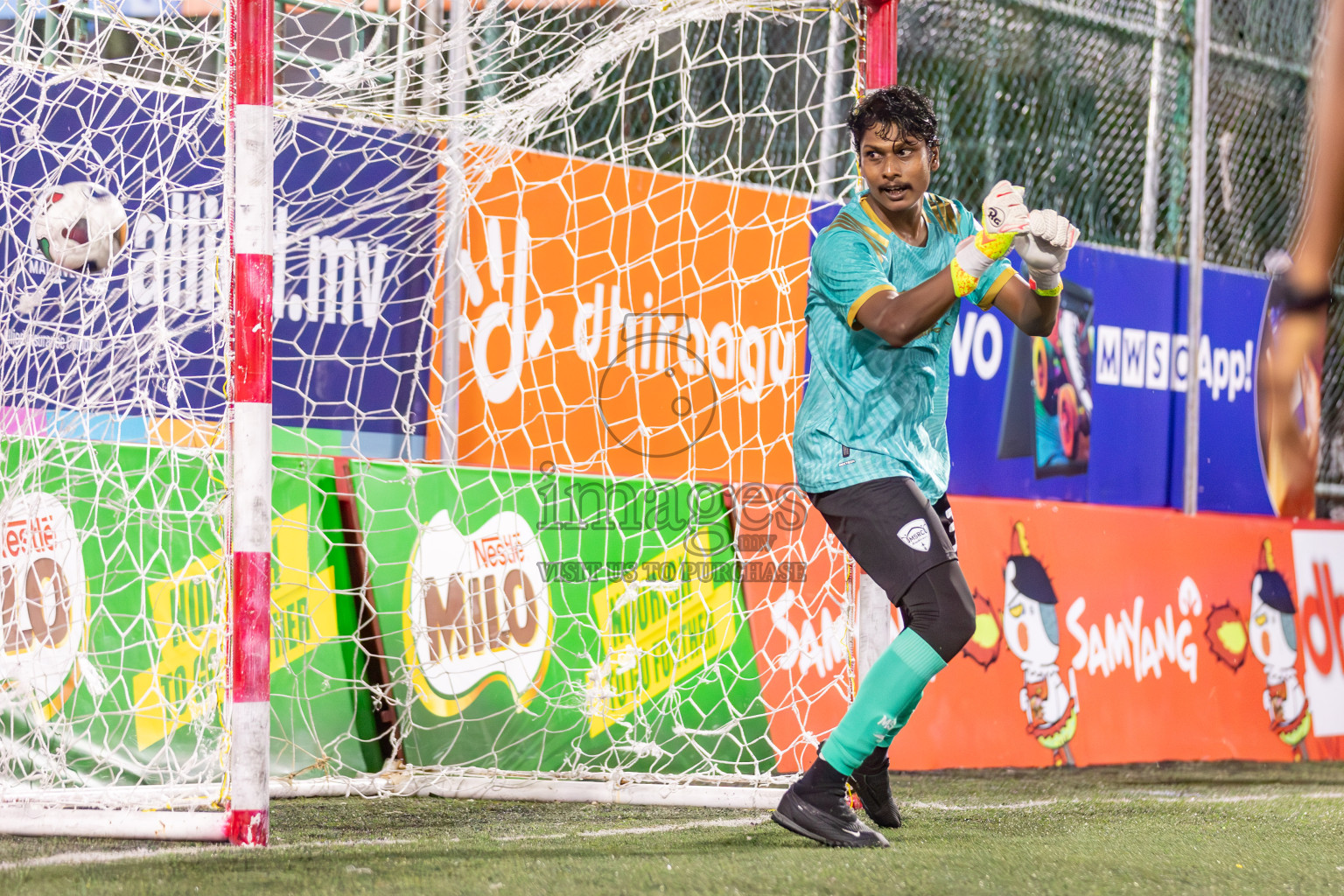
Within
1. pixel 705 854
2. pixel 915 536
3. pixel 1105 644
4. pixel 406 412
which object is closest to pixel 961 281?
pixel 915 536

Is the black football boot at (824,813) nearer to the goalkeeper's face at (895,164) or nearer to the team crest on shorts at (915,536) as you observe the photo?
the team crest on shorts at (915,536)

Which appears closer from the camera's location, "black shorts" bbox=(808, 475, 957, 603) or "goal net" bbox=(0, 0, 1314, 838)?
"black shorts" bbox=(808, 475, 957, 603)

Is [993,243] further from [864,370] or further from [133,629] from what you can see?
[133,629]

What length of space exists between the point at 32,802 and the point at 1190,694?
14.7ft

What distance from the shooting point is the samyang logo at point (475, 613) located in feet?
15.4

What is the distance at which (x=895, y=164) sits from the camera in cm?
339

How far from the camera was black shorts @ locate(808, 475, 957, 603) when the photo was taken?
10.9 ft

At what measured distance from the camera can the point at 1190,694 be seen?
20.3 feet

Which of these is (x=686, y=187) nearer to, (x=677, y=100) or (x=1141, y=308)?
(x=677, y=100)

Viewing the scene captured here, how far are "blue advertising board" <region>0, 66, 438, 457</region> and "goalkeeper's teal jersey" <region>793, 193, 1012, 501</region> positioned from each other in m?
1.36

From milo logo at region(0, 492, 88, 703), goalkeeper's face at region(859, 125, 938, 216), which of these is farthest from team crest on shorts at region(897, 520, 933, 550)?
milo logo at region(0, 492, 88, 703)

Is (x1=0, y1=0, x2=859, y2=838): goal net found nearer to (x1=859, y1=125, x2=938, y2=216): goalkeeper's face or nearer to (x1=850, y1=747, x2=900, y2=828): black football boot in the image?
(x1=850, y1=747, x2=900, y2=828): black football boot

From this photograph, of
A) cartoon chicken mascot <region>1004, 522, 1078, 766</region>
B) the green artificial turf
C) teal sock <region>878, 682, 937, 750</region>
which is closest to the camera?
the green artificial turf

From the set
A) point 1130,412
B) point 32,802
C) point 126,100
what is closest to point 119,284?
point 126,100
